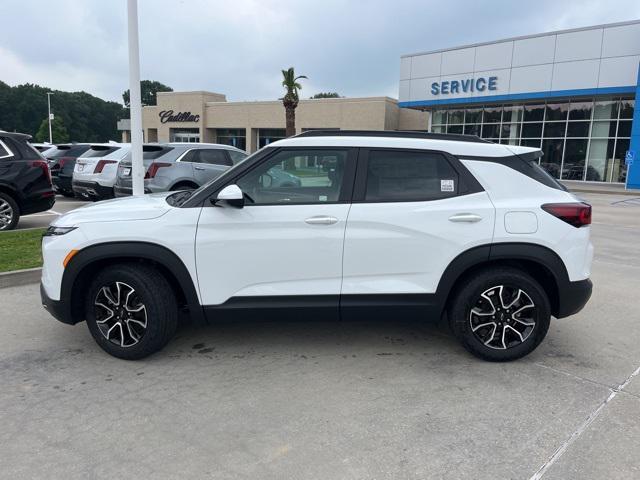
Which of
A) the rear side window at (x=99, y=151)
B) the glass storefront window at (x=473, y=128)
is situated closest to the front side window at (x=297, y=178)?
the rear side window at (x=99, y=151)

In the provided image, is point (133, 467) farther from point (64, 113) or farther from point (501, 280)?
point (64, 113)

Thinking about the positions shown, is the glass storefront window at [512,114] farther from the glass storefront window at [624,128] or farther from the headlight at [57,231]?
the headlight at [57,231]

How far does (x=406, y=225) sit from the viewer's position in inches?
151

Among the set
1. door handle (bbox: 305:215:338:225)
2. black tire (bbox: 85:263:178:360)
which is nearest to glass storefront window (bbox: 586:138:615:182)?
door handle (bbox: 305:215:338:225)

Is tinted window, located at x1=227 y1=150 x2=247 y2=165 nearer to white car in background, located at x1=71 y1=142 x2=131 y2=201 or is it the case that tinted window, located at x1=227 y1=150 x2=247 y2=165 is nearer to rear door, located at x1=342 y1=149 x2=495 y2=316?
white car in background, located at x1=71 y1=142 x2=131 y2=201

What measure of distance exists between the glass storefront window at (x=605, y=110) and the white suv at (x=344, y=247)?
92.3 ft

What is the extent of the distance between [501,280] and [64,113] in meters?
111

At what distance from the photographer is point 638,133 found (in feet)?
84.4

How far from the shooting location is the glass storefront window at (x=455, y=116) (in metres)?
33.6

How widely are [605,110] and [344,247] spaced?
96.6ft

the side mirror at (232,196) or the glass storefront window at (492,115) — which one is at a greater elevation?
the glass storefront window at (492,115)

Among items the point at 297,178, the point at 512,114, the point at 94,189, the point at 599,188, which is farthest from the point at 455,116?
the point at 297,178

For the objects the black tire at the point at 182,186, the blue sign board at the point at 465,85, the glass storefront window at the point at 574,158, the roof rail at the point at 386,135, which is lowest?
the black tire at the point at 182,186

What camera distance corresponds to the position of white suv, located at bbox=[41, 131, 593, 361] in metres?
3.81
